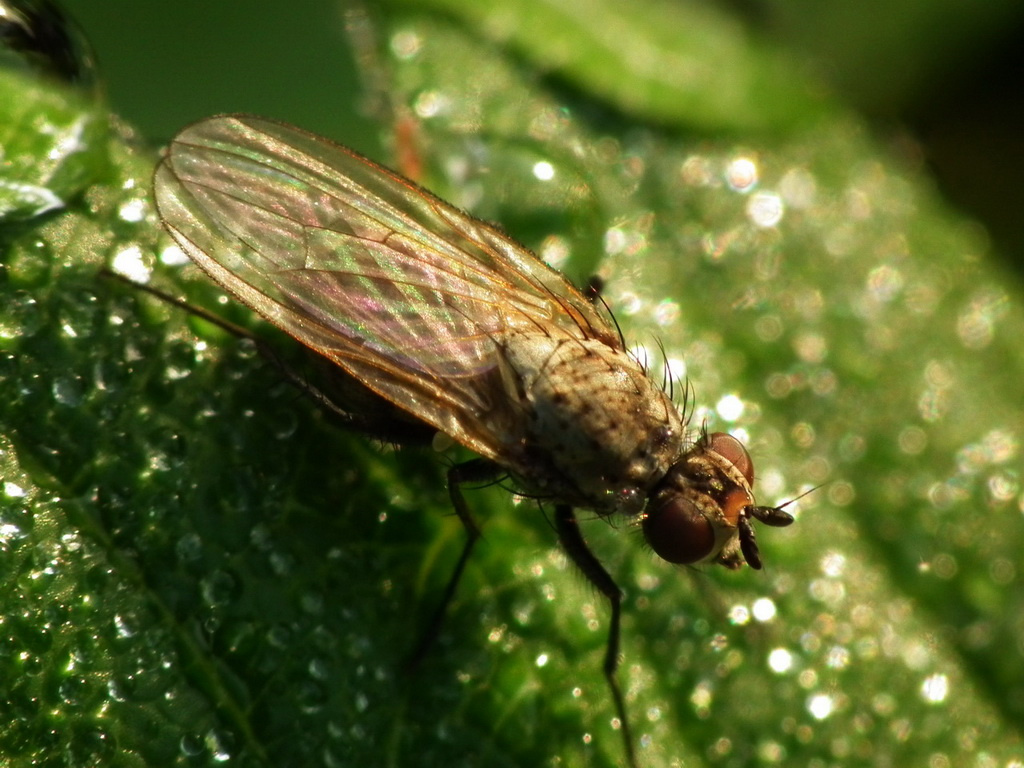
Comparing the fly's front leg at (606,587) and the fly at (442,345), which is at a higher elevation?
the fly at (442,345)

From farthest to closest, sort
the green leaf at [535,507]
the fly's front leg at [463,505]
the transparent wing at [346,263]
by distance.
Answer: the fly's front leg at [463,505], the transparent wing at [346,263], the green leaf at [535,507]

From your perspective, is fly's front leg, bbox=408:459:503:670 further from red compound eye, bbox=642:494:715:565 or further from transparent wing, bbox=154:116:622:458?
red compound eye, bbox=642:494:715:565

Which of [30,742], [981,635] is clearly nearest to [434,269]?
[30,742]

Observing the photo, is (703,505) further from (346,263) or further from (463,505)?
(346,263)

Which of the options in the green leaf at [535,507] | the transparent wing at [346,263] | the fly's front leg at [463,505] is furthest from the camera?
the fly's front leg at [463,505]

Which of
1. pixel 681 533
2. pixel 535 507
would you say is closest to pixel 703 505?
pixel 681 533

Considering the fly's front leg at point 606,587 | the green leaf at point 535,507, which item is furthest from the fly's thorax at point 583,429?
the green leaf at point 535,507

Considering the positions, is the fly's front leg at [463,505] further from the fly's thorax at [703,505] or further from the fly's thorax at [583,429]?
the fly's thorax at [703,505]
